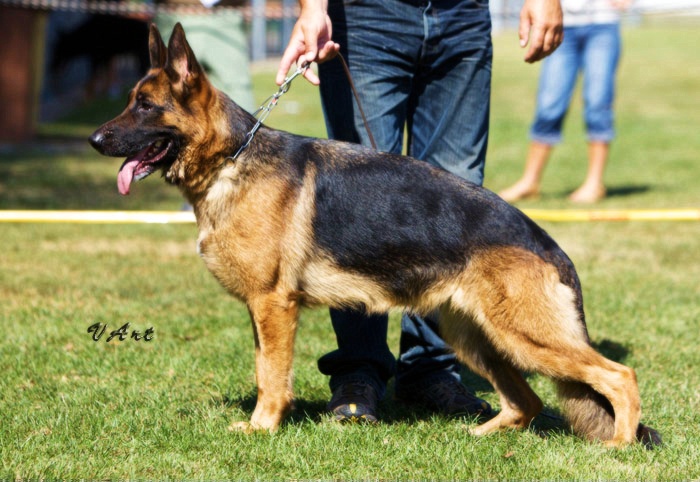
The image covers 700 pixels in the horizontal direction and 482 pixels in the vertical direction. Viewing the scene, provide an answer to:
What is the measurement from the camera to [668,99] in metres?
22.5

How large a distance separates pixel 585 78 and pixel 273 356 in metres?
7.23

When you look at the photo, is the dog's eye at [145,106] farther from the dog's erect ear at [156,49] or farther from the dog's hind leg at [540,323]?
the dog's hind leg at [540,323]

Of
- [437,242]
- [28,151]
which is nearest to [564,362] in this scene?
[437,242]

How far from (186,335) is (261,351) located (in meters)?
1.64

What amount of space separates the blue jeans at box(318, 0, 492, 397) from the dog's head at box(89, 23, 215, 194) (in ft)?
2.61

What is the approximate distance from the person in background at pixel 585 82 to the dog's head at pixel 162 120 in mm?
6795

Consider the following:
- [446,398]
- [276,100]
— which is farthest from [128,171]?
[446,398]

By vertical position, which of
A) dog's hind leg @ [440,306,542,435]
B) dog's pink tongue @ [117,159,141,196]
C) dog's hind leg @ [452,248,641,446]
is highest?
dog's pink tongue @ [117,159,141,196]

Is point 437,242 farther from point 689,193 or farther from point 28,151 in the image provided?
point 28,151

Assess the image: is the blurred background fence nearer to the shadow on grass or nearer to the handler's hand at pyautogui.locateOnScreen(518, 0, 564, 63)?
the handler's hand at pyautogui.locateOnScreen(518, 0, 564, 63)

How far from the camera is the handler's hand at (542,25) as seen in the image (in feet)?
12.9

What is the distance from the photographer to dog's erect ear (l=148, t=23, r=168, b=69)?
3.61m

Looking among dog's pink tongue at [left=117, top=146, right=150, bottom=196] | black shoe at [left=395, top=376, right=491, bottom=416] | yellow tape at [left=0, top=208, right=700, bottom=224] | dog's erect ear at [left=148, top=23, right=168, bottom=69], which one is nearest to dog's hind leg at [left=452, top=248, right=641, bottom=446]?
black shoe at [left=395, top=376, right=491, bottom=416]

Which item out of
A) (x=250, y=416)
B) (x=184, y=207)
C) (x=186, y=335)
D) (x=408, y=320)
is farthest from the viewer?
(x=184, y=207)
